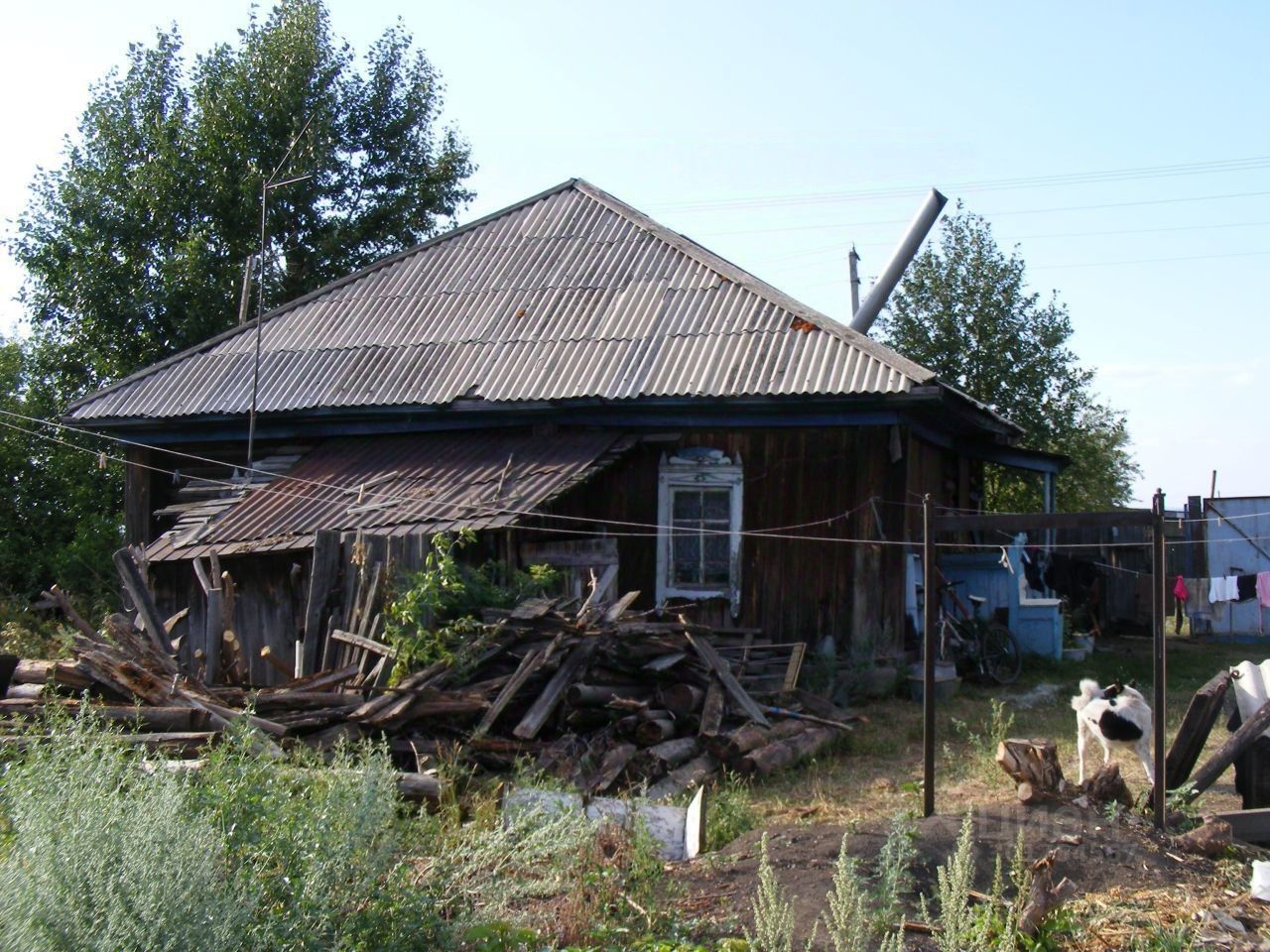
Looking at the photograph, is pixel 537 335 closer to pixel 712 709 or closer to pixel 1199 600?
pixel 712 709

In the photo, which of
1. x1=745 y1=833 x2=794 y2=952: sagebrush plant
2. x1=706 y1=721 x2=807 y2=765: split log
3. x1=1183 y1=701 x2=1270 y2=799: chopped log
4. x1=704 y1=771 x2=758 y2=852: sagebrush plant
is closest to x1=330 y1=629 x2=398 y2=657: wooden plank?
x1=706 y1=721 x2=807 y2=765: split log

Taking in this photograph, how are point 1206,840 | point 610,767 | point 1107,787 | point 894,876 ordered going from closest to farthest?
point 894,876 → point 1206,840 → point 1107,787 → point 610,767

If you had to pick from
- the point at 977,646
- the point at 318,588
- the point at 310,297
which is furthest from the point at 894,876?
the point at 310,297

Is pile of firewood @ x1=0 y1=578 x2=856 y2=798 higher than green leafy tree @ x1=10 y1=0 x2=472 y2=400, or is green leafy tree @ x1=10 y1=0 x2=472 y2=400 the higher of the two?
green leafy tree @ x1=10 y1=0 x2=472 y2=400

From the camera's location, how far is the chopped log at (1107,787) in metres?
6.85

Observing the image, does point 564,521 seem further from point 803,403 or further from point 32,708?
point 32,708

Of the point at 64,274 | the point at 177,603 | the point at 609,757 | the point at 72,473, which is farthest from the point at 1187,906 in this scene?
the point at 64,274

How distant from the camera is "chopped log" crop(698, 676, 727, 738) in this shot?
8891 millimetres

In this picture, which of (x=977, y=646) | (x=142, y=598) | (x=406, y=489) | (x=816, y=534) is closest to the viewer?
(x=142, y=598)

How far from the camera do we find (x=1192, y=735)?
7.13 metres

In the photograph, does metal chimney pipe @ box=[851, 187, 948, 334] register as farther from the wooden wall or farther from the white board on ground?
the white board on ground

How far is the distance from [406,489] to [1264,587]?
1180cm

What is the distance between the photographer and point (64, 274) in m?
22.6

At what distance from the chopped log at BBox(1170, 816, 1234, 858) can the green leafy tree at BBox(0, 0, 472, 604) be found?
18.8 meters
